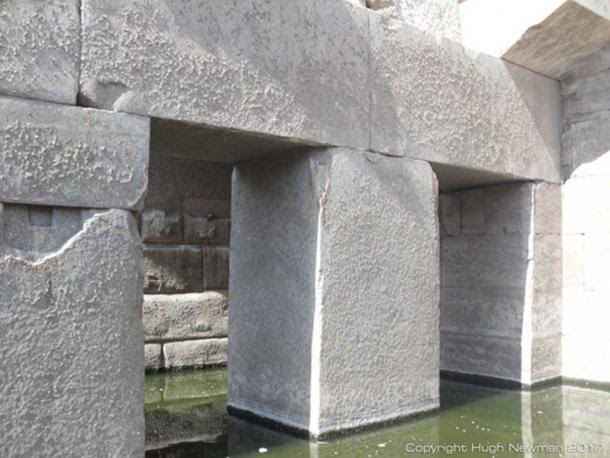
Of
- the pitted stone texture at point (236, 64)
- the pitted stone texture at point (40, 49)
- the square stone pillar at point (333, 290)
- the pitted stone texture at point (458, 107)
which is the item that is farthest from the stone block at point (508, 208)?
the pitted stone texture at point (40, 49)

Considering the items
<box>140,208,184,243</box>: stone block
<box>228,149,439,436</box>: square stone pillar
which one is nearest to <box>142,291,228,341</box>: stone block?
<box>140,208,184,243</box>: stone block

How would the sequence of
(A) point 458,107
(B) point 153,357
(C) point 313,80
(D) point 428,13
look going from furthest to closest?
(B) point 153,357 → (D) point 428,13 → (A) point 458,107 → (C) point 313,80

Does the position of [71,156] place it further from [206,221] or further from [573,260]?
[206,221]

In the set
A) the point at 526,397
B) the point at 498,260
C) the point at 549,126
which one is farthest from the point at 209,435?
the point at 549,126

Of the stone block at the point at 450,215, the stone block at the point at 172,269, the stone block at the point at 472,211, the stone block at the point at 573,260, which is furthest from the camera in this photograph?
the stone block at the point at 172,269

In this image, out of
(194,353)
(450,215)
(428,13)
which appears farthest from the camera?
(194,353)

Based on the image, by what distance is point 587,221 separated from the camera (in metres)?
4.33

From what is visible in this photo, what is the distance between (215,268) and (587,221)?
3.00 m

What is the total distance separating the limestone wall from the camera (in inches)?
166

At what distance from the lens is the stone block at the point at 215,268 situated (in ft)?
18.5

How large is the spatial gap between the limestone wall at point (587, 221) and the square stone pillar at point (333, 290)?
53.9 inches

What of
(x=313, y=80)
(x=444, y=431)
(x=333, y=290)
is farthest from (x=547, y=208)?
(x=313, y=80)

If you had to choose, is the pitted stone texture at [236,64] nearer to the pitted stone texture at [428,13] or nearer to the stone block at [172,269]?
the pitted stone texture at [428,13]

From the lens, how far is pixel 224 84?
2646 millimetres
